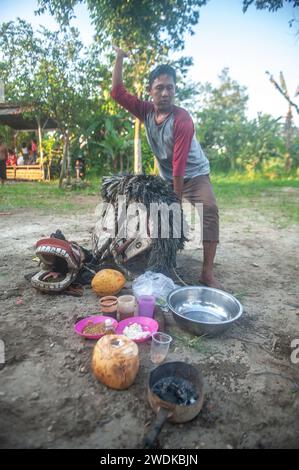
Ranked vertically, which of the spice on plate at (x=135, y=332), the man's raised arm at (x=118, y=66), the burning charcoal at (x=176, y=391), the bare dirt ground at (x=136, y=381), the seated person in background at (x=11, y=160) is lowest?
the bare dirt ground at (x=136, y=381)

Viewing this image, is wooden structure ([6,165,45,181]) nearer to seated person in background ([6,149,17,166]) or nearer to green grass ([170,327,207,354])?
seated person in background ([6,149,17,166])

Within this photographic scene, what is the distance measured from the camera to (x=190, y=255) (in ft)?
14.3

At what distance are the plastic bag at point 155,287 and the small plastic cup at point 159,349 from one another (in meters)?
0.69

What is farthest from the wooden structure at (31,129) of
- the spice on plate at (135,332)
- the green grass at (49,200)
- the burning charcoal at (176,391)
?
the burning charcoal at (176,391)

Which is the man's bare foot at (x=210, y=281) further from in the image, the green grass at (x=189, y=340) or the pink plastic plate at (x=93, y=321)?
the pink plastic plate at (x=93, y=321)

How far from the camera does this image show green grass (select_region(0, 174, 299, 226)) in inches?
290

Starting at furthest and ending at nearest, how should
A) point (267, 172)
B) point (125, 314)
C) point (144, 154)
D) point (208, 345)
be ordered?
point (267, 172), point (144, 154), point (125, 314), point (208, 345)

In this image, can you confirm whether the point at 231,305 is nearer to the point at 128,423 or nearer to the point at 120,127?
the point at 128,423

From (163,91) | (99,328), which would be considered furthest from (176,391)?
(163,91)

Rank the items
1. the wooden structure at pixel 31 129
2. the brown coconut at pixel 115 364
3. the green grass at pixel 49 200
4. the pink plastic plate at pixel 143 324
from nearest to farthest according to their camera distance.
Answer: the brown coconut at pixel 115 364 → the pink plastic plate at pixel 143 324 → the green grass at pixel 49 200 → the wooden structure at pixel 31 129

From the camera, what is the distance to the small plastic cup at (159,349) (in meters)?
2.07

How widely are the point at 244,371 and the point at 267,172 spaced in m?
14.9

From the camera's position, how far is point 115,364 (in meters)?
1.77

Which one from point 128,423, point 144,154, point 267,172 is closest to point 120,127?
point 144,154
